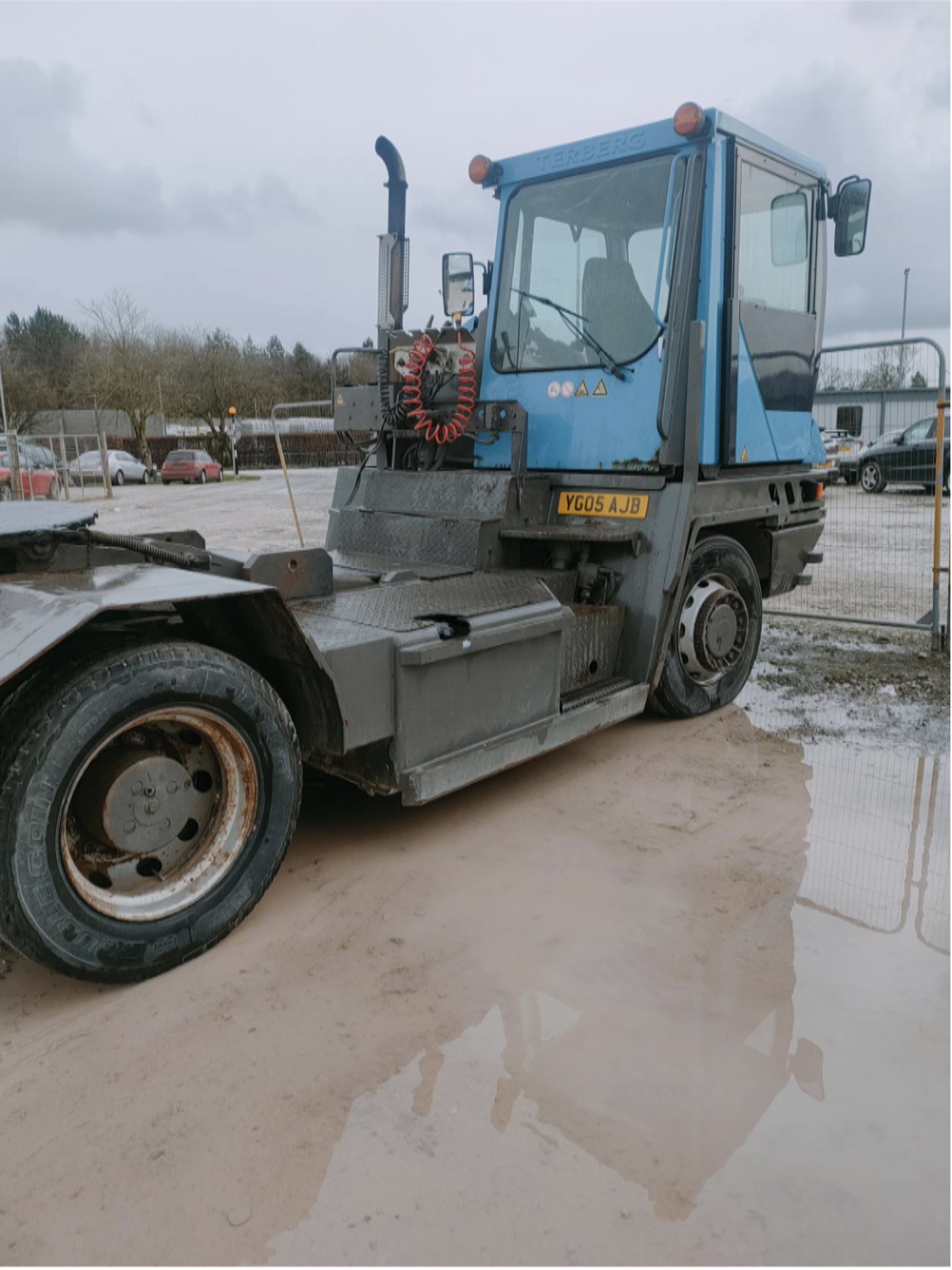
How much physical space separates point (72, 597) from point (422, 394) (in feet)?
10.5

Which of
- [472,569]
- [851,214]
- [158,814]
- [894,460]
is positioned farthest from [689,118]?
[894,460]

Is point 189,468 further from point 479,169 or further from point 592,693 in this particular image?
point 592,693

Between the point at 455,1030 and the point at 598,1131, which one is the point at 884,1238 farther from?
the point at 455,1030

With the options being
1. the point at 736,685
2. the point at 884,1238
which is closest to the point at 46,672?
the point at 884,1238

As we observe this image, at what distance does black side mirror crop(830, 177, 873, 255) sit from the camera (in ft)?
18.2

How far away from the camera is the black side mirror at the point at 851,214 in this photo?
5.55 m

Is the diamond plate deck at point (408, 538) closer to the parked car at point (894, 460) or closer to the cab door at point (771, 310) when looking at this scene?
the cab door at point (771, 310)

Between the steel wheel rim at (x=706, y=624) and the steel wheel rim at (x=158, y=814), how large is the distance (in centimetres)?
294

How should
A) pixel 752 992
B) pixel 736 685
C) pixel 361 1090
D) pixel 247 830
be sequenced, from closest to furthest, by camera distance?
pixel 361 1090, pixel 752 992, pixel 247 830, pixel 736 685

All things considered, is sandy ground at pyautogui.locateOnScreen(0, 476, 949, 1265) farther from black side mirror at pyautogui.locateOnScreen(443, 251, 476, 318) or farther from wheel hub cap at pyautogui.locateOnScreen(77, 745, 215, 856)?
black side mirror at pyautogui.locateOnScreen(443, 251, 476, 318)

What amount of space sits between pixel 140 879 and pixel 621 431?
10.8 ft

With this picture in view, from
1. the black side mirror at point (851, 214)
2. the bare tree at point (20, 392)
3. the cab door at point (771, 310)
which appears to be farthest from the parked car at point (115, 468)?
the black side mirror at point (851, 214)

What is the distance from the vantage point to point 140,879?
2.97 meters

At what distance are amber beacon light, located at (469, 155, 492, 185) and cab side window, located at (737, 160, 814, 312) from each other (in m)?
1.43
